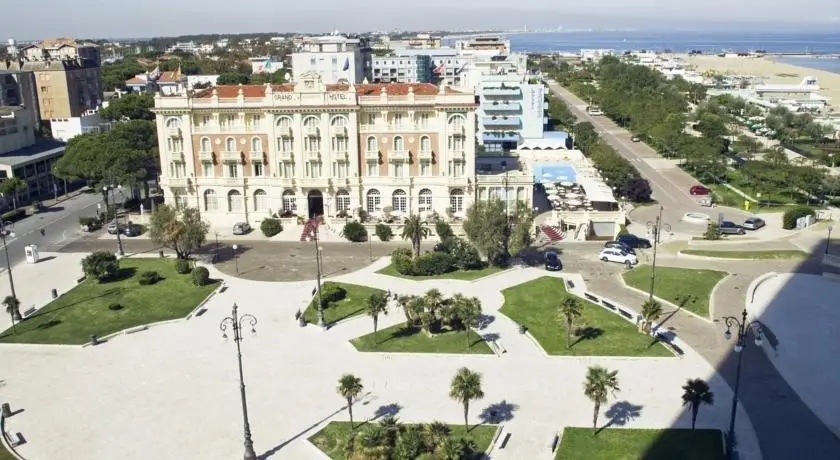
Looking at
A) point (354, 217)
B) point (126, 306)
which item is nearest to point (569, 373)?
point (126, 306)

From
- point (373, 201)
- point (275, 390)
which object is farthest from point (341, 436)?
point (373, 201)

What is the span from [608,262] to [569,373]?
73.6 ft

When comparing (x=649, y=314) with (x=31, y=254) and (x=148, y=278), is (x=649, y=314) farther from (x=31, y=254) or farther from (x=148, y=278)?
(x=31, y=254)

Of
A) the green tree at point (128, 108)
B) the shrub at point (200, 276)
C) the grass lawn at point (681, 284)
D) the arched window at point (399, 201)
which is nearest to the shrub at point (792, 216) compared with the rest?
the grass lawn at point (681, 284)

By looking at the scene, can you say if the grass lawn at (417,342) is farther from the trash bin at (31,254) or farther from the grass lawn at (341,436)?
the trash bin at (31,254)

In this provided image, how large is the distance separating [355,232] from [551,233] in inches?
741

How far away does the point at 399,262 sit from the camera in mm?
57781

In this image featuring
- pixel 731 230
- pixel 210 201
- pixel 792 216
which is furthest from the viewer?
pixel 210 201

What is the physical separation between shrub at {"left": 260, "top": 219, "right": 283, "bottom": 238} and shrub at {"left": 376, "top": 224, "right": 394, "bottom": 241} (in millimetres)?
10292

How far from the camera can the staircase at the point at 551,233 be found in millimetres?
68250

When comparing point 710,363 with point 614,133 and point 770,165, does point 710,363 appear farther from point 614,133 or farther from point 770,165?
point 614,133

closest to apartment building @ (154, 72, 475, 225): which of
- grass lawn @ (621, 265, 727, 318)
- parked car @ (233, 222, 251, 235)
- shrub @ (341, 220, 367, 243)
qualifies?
parked car @ (233, 222, 251, 235)

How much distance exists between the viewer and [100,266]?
5681 cm

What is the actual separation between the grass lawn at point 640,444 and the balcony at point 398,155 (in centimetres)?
4182
